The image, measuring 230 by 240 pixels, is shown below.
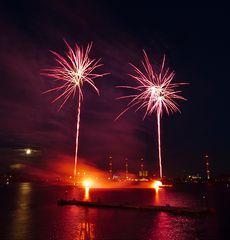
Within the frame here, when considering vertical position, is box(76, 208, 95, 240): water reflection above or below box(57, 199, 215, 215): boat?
below

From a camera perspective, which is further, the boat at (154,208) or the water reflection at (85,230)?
the boat at (154,208)

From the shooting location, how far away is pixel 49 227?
4044 centimetres

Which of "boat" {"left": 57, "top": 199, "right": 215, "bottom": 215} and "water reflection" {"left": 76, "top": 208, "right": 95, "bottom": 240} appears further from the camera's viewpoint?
"boat" {"left": 57, "top": 199, "right": 215, "bottom": 215}

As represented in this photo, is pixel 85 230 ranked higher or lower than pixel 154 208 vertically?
lower

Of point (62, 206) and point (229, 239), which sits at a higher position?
point (62, 206)

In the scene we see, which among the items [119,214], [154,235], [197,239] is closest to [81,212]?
[119,214]

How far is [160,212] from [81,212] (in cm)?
1292

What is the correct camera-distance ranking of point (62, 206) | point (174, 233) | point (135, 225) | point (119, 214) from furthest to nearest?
point (62, 206), point (119, 214), point (135, 225), point (174, 233)

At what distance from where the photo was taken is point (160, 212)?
49.9 metres

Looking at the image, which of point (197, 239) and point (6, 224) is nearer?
Result: point (197, 239)

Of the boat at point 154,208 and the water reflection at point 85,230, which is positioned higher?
the boat at point 154,208

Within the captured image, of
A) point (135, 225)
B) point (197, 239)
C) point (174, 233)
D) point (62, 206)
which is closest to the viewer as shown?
point (197, 239)

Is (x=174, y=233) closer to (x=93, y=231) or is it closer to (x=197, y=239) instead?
(x=197, y=239)

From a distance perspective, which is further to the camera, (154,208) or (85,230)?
(154,208)
